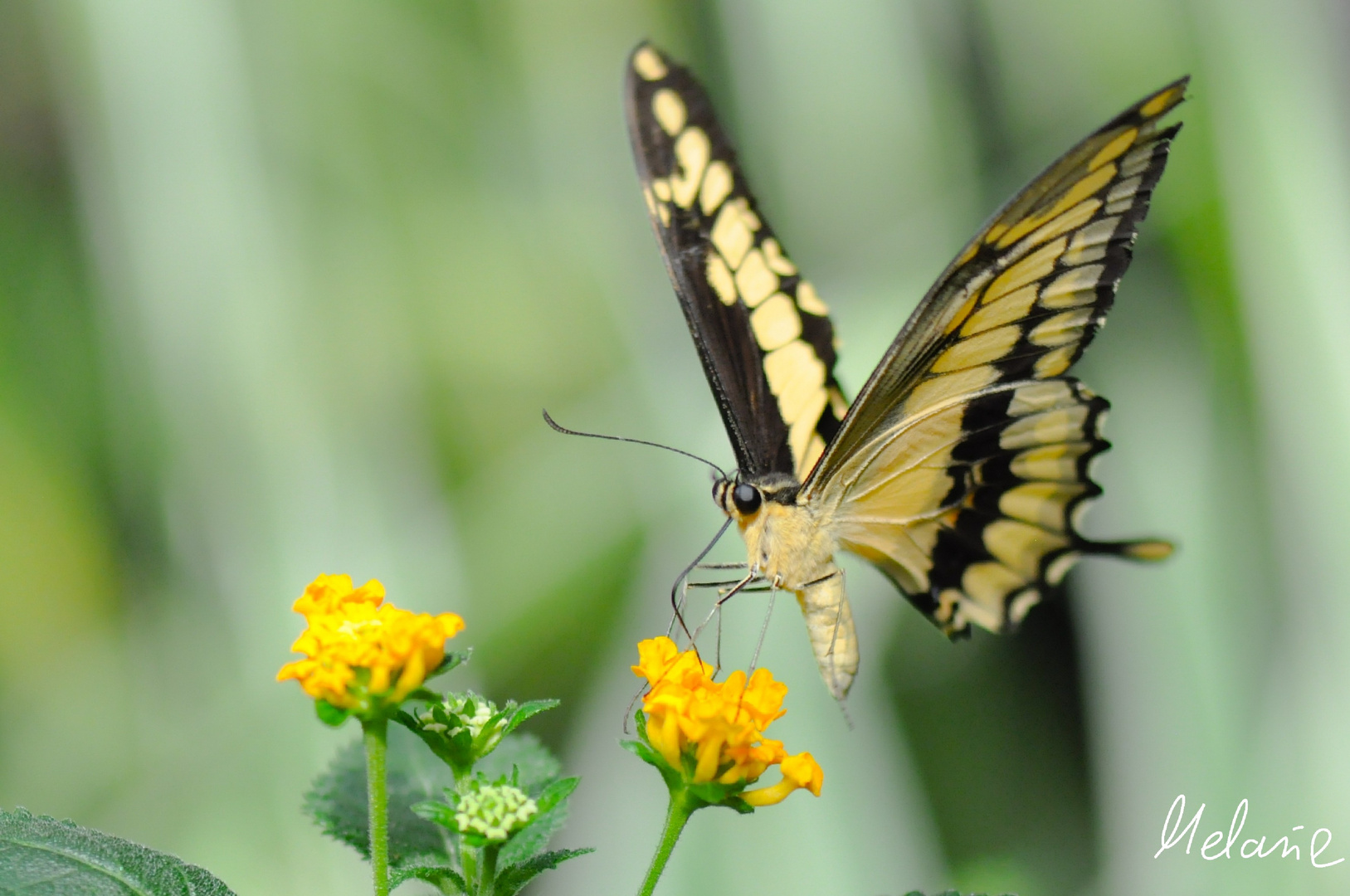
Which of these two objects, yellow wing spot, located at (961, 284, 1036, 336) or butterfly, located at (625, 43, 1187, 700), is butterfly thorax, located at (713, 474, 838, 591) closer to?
butterfly, located at (625, 43, 1187, 700)

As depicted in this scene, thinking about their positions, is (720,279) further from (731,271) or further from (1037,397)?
(1037,397)

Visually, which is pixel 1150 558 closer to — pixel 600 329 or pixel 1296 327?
pixel 1296 327

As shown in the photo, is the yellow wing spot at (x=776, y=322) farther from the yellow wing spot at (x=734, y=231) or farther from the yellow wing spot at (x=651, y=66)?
the yellow wing spot at (x=651, y=66)

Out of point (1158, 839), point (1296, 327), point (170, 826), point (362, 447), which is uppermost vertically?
point (362, 447)

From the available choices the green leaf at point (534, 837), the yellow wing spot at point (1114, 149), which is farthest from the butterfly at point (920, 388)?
the green leaf at point (534, 837)

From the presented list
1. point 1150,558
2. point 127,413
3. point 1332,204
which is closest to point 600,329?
point 127,413
